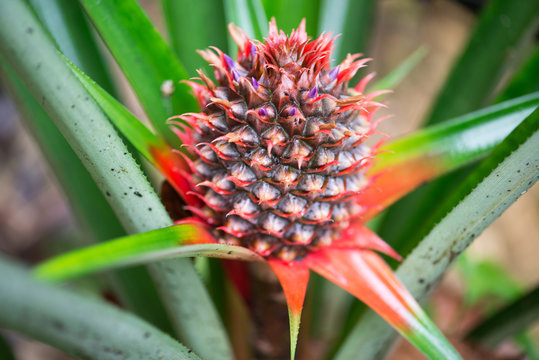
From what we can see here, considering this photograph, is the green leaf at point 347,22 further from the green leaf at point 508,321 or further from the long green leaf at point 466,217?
the green leaf at point 508,321

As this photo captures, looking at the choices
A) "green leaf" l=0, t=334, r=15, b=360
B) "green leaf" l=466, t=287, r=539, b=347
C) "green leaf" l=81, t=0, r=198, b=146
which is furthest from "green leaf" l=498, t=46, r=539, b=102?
"green leaf" l=0, t=334, r=15, b=360

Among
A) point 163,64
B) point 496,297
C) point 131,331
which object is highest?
point 163,64

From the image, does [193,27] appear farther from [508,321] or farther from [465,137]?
[508,321]

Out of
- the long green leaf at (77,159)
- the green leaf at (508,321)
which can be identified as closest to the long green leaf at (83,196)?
the long green leaf at (77,159)

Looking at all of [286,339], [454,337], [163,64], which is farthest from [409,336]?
[454,337]

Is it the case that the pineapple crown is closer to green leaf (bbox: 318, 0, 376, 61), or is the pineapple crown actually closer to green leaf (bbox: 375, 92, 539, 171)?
green leaf (bbox: 375, 92, 539, 171)

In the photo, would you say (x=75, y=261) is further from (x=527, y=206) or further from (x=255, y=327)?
(x=527, y=206)

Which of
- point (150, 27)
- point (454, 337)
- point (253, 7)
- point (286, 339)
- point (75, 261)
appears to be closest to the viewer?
point (75, 261)
